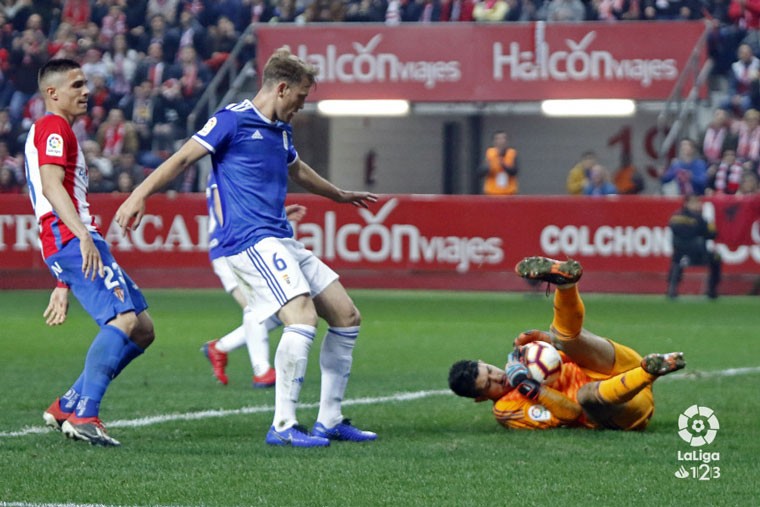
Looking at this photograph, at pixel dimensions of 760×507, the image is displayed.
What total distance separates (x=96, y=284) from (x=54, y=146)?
745 mm

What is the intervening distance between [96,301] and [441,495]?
238cm

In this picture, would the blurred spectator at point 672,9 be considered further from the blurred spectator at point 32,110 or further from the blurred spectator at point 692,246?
the blurred spectator at point 32,110

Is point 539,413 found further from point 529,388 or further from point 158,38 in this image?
point 158,38

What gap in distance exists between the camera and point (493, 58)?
82.9 feet

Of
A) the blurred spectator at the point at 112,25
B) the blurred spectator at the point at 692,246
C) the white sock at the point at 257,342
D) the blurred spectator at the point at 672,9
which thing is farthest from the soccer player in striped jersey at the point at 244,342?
the blurred spectator at the point at 112,25

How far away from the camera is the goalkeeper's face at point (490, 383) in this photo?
326 inches

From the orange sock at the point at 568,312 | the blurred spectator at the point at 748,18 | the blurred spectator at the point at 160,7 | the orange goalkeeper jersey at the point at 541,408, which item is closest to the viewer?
the orange sock at the point at 568,312

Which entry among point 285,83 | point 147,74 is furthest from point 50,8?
point 285,83

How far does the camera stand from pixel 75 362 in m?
12.3

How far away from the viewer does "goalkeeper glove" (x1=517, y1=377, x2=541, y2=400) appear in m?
8.15

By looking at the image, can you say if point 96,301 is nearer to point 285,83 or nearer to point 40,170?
point 40,170

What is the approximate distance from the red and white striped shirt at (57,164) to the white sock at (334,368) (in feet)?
4.66

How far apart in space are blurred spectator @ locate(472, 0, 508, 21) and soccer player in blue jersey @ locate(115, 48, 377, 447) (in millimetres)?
17859

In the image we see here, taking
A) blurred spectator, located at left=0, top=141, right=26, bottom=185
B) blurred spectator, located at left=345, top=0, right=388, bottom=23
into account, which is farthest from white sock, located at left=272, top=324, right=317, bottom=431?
blurred spectator, located at left=345, top=0, right=388, bottom=23
